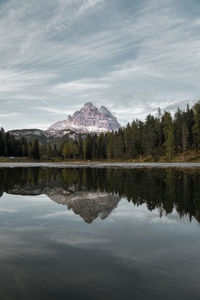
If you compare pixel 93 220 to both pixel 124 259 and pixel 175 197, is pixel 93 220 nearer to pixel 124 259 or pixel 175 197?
pixel 124 259

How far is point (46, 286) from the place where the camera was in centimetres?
Answer: 512

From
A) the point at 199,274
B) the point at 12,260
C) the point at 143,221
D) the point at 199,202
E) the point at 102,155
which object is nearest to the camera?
the point at 199,274

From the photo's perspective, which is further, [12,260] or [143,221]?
[143,221]

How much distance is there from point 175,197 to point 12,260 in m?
12.3

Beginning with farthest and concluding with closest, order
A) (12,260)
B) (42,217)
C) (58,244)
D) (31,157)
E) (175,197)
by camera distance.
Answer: (31,157) → (175,197) → (42,217) → (58,244) → (12,260)

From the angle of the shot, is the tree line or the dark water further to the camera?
the tree line

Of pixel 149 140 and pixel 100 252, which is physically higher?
pixel 149 140

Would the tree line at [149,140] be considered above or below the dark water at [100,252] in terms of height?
above

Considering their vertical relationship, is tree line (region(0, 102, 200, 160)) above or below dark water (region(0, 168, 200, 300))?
above

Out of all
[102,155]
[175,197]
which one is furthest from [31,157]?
[175,197]

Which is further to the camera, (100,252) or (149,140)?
(149,140)

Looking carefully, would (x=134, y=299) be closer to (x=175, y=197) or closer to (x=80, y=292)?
(x=80, y=292)

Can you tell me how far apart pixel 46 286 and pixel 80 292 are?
771mm

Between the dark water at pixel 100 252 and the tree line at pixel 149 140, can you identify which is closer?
the dark water at pixel 100 252
